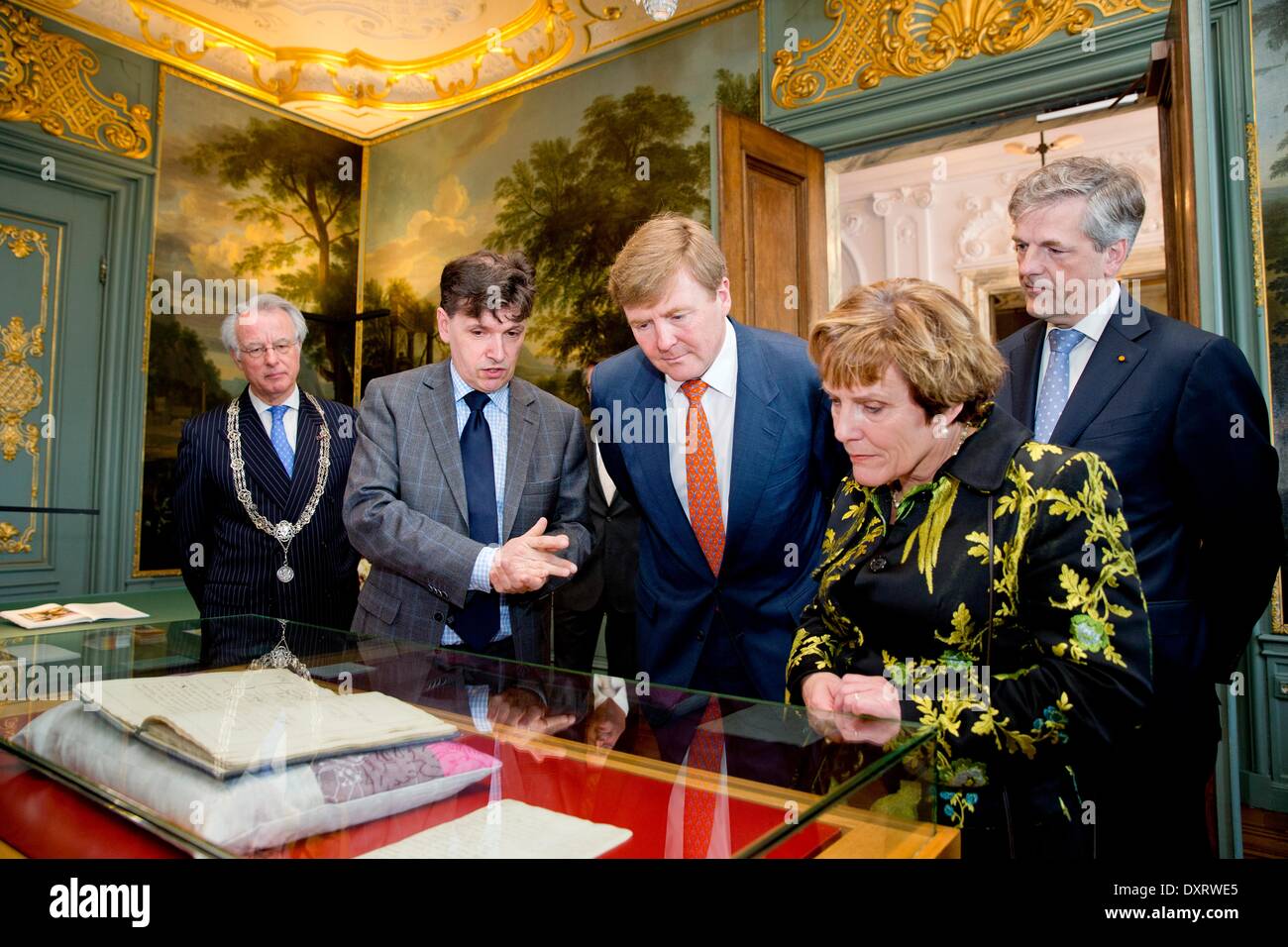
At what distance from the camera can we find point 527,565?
2.17 metres

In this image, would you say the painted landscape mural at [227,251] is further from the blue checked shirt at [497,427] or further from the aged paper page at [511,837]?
the aged paper page at [511,837]

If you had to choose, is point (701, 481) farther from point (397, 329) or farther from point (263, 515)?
point (397, 329)

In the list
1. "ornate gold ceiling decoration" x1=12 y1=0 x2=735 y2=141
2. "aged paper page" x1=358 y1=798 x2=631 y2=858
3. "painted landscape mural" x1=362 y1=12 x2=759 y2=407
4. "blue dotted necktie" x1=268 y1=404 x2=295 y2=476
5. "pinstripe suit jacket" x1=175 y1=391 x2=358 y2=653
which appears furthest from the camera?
"ornate gold ceiling decoration" x1=12 y1=0 x2=735 y2=141

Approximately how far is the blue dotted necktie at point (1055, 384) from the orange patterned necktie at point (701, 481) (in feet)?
3.02

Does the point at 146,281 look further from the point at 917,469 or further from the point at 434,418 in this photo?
the point at 917,469

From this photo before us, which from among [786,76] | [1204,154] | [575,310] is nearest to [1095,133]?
[786,76]

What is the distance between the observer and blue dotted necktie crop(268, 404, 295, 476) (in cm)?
314

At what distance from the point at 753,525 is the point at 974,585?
81cm

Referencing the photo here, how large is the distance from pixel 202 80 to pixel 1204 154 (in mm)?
7149

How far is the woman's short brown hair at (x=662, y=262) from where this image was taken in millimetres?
2246

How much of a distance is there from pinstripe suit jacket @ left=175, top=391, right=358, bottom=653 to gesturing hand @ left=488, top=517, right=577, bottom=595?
3.61 ft

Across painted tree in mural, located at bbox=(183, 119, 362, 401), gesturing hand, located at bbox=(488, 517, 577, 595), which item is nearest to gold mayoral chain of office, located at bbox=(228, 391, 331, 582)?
gesturing hand, located at bbox=(488, 517, 577, 595)

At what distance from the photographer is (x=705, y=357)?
235cm

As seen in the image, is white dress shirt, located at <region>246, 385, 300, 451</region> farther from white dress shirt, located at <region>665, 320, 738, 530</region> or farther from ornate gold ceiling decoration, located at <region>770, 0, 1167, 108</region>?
ornate gold ceiling decoration, located at <region>770, 0, 1167, 108</region>
